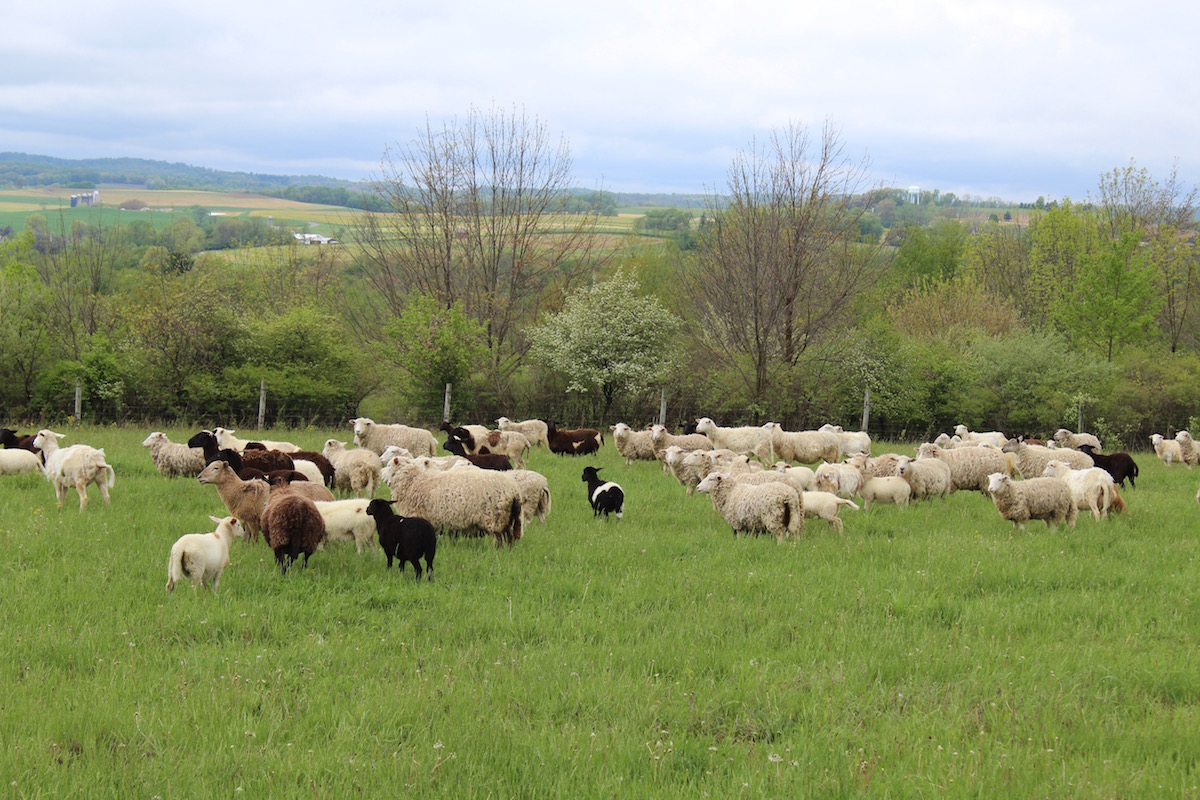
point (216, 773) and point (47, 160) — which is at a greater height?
point (47, 160)

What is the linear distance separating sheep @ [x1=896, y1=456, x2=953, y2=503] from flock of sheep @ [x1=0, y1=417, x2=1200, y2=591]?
0.02 metres

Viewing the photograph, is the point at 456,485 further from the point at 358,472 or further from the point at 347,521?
the point at 358,472

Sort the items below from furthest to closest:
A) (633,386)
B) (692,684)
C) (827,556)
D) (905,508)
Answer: (633,386) → (905,508) → (827,556) → (692,684)

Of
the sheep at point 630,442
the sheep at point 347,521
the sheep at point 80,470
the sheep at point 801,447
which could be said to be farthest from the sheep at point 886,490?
the sheep at point 80,470

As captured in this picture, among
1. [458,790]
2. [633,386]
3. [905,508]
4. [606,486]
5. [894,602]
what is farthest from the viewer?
[633,386]

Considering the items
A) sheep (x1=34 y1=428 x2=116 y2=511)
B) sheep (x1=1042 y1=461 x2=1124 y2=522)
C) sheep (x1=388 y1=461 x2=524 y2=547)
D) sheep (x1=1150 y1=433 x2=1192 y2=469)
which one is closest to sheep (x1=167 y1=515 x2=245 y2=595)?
sheep (x1=388 y1=461 x2=524 y2=547)

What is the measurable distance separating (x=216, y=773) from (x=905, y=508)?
11013 mm

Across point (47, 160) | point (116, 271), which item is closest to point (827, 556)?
point (116, 271)

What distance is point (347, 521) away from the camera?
31.7ft

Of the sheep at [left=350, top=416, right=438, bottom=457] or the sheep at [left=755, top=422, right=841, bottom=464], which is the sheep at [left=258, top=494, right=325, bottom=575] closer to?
the sheep at [left=350, top=416, right=438, bottom=457]

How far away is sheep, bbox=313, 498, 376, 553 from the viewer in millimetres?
9641

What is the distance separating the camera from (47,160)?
143375mm

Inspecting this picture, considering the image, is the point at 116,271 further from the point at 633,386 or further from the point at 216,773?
the point at 216,773

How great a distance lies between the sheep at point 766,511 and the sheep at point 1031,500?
2.88 m
